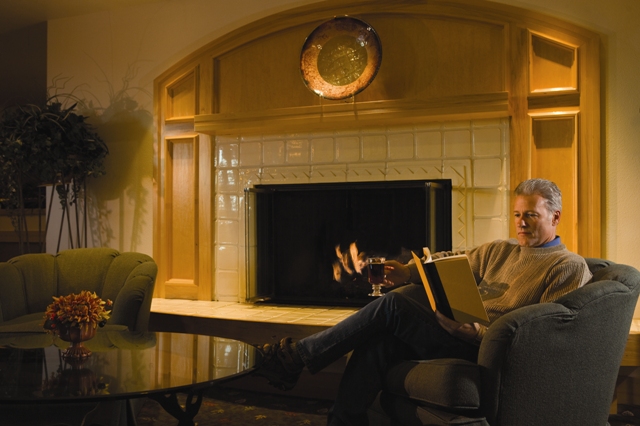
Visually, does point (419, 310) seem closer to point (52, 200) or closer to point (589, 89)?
point (589, 89)

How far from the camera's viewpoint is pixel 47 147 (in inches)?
169

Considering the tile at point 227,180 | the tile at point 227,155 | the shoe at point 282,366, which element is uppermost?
the tile at point 227,155

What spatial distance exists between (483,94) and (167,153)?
2.17 meters

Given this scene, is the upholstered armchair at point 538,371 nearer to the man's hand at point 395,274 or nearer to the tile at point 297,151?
the man's hand at point 395,274

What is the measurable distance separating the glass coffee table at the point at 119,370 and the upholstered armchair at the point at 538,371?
0.68m

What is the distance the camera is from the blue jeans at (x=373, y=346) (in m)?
2.41

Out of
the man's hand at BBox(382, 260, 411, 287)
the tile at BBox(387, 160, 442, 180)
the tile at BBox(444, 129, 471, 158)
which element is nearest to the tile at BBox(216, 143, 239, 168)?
the tile at BBox(387, 160, 442, 180)

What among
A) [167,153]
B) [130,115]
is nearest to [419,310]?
[167,153]

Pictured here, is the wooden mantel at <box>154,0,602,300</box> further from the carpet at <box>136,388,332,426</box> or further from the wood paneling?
the carpet at <box>136,388,332,426</box>

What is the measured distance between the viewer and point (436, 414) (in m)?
2.14

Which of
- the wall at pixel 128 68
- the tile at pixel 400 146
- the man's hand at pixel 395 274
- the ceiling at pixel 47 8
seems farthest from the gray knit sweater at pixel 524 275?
the ceiling at pixel 47 8

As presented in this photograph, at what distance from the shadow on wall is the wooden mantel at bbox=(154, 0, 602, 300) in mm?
150

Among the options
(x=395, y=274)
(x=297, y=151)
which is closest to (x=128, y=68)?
(x=297, y=151)

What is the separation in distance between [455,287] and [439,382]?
0.33 meters
